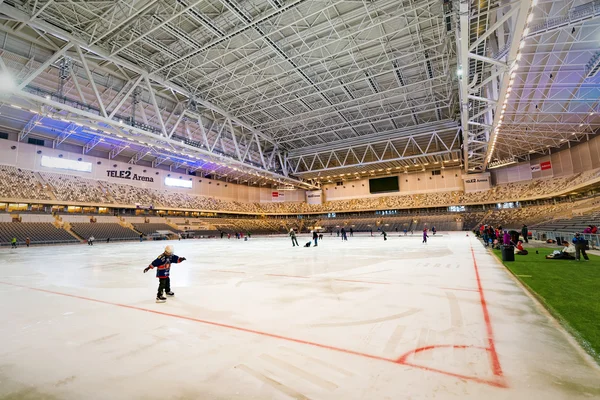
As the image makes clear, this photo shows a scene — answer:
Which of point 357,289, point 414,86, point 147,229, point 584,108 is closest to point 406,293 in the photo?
point 357,289

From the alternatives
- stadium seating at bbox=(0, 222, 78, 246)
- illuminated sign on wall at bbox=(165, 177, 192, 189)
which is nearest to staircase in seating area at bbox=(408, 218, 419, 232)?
illuminated sign on wall at bbox=(165, 177, 192, 189)

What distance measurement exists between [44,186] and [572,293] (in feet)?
148

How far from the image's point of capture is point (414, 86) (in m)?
24.8

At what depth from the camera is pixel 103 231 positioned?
35094mm

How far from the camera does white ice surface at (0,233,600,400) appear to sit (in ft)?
7.82

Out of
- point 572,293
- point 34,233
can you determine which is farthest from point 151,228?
point 572,293

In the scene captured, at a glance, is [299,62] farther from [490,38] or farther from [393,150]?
[393,150]

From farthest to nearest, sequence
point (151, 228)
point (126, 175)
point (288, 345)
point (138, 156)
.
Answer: point (138, 156), point (126, 175), point (151, 228), point (288, 345)

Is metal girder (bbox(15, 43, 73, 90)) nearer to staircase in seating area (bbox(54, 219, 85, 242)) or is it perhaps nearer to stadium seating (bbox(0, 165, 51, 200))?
stadium seating (bbox(0, 165, 51, 200))

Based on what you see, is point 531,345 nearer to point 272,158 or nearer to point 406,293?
point 406,293

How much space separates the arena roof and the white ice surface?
489 inches

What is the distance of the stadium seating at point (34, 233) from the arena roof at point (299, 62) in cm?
1038

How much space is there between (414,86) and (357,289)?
79.1 ft

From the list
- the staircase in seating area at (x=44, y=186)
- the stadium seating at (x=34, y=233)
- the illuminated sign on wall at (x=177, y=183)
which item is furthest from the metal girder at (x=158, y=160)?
the stadium seating at (x=34, y=233)
